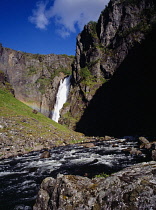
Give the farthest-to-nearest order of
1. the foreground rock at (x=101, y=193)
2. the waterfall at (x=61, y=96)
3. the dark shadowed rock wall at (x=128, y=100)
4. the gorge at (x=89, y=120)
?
the waterfall at (x=61, y=96) < the dark shadowed rock wall at (x=128, y=100) < the gorge at (x=89, y=120) < the foreground rock at (x=101, y=193)

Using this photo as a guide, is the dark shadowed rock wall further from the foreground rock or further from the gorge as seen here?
the foreground rock

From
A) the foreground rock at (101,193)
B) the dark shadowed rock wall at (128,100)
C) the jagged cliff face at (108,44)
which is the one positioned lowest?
the foreground rock at (101,193)

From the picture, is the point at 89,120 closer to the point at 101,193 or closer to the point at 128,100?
the point at 128,100

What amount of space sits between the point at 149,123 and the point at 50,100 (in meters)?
77.7

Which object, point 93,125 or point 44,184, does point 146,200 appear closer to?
point 44,184

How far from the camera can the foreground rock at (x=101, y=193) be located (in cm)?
494

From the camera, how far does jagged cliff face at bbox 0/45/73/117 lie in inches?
4727

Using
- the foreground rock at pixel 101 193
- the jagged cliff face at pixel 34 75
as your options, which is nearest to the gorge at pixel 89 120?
the foreground rock at pixel 101 193

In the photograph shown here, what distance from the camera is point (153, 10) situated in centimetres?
8794

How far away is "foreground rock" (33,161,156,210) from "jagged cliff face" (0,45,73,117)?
350 ft

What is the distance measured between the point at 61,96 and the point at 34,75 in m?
36.7

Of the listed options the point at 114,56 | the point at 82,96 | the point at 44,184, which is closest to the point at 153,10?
the point at 114,56

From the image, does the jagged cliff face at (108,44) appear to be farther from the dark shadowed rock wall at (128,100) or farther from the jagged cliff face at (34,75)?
the jagged cliff face at (34,75)

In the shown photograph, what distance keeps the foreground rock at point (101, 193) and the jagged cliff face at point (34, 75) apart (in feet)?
350
